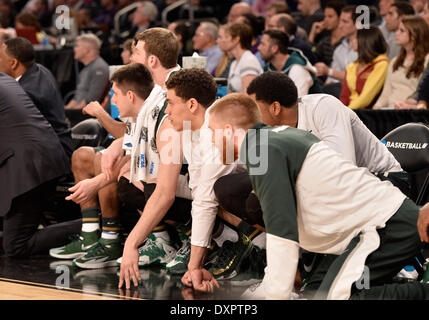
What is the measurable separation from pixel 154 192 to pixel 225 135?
0.85m

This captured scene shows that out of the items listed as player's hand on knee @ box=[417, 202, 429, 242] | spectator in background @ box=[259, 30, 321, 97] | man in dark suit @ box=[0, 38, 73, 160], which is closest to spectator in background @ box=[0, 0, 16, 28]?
spectator in background @ box=[259, 30, 321, 97]

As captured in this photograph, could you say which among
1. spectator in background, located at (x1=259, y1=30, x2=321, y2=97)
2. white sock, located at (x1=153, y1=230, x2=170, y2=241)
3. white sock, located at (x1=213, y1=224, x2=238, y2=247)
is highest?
spectator in background, located at (x1=259, y1=30, x2=321, y2=97)

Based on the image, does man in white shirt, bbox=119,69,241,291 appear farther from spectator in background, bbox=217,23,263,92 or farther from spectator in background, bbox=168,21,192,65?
spectator in background, bbox=168,21,192,65

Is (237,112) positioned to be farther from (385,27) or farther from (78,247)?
(385,27)

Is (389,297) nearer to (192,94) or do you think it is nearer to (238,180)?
(238,180)

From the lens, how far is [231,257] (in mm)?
4176

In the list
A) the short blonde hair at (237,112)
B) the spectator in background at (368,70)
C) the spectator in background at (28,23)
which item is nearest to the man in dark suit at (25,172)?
the short blonde hair at (237,112)

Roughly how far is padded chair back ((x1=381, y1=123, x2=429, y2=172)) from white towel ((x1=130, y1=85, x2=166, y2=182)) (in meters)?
1.38

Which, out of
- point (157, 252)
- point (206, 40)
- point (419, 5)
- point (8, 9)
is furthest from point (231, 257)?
point (8, 9)

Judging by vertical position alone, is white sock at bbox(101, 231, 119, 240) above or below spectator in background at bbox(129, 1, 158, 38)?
below

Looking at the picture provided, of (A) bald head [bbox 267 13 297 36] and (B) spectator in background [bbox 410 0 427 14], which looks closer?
(A) bald head [bbox 267 13 297 36]

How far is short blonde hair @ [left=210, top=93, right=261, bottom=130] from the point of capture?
3.32 m

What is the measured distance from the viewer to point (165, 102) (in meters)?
4.30

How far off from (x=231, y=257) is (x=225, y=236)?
13cm
